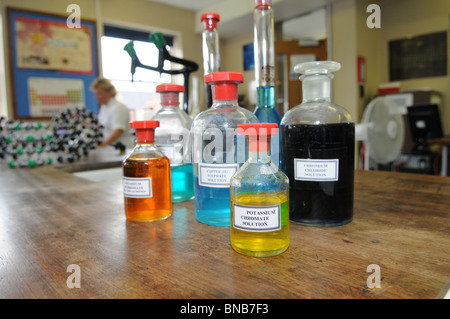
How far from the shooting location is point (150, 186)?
0.59 meters

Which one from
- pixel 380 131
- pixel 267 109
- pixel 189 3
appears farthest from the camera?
pixel 189 3

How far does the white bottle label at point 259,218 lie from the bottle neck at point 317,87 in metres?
0.22

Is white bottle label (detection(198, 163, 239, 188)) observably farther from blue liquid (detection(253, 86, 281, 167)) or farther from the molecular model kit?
the molecular model kit

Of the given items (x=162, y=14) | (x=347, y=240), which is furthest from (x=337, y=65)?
(x=162, y=14)

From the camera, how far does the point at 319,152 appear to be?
0.52 metres

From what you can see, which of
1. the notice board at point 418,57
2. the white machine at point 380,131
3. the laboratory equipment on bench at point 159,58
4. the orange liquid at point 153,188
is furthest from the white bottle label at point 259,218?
the notice board at point 418,57

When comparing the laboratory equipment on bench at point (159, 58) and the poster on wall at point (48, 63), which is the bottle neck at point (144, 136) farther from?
the poster on wall at point (48, 63)

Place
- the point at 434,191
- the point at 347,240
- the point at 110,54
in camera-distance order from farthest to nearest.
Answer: the point at 110,54 → the point at 434,191 → the point at 347,240

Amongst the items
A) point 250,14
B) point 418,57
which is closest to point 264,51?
point 250,14

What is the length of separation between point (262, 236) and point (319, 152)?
0.18m

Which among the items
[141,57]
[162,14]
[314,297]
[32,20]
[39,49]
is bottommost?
[314,297]

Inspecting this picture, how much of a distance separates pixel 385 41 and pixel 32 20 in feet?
14.3

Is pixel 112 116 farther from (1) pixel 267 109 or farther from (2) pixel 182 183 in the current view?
(1) pixel 267 109

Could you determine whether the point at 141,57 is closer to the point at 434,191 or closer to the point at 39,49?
the point at 434,191
